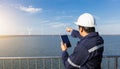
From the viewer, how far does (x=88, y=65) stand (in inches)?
149

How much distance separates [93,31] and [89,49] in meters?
0.25

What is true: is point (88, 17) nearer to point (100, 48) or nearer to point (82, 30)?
point (82, 30)

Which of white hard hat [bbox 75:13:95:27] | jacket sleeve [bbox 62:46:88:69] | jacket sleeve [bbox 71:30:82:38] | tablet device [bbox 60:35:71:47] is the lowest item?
jacket sleeve [bbox 62:46:88:69]

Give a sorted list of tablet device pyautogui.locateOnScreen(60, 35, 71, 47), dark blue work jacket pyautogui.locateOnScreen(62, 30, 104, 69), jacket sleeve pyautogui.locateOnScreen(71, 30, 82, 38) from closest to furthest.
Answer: dark blue work jacket pyautogui.locateOnScreen(62, 30, 104, 69) < tablet device pyautogui.locateOnScreen(60, 35, 71, 47) < jacket sleeve pyautogui.locateOnScreen(71, 30, 82, 38)

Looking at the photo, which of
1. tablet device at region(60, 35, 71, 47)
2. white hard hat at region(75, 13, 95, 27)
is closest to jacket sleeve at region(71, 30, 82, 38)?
tablet device at region(60, 35, 71, 47)

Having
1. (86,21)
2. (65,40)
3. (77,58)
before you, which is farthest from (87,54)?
(65,40)

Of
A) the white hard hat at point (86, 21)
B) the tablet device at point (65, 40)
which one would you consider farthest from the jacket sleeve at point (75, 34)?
the white hard hat at point (86, 21)

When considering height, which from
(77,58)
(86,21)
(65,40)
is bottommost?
(77,58)

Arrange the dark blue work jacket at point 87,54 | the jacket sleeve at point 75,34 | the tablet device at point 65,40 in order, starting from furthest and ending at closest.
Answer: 1. the jacket sleeve at point 75,34
2. the tablet device at point 65,40
3. the dark blue work jacket at point 87,54

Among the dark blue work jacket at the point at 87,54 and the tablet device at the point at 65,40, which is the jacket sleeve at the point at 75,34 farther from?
the dark blue work jacket at the point at 87,54

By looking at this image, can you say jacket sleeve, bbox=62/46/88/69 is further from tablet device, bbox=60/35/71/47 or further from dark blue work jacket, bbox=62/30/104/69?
tablet device, bbox=60/35/71/47

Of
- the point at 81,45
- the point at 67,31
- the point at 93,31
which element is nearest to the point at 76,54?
the point at 81,45

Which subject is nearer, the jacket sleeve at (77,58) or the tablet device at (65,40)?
the jacket sleeve at (77,58)

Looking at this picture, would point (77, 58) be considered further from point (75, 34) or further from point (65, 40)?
point (75, 34)
